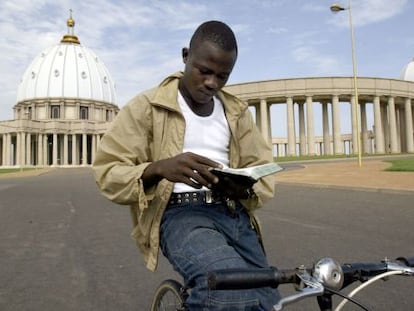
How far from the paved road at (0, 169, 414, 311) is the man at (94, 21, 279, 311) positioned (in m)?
1.92

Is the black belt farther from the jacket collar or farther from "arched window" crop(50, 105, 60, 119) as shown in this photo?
"arched window" crop(50, 105, 60, 119)

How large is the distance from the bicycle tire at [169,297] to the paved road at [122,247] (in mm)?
1178

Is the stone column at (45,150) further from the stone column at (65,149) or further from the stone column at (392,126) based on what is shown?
the stone column at (392,126)

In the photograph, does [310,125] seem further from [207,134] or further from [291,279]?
[291,279]

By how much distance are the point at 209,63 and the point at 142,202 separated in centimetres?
77

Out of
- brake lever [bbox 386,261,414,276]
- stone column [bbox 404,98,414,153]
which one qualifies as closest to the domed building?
stone column [bbox 404,98,414,153]

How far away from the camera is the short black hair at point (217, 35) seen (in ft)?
6.77

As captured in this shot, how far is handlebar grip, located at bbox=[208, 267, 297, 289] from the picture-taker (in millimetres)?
1137

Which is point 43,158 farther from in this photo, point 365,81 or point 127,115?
point 127,115

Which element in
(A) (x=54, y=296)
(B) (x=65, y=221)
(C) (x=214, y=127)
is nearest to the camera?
(C) (x=214, y=127)

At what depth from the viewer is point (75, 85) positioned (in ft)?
298

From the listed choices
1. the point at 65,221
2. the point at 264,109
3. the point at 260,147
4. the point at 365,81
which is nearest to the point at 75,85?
the point at 264,109

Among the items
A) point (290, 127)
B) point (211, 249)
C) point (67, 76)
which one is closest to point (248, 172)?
point (211, 249)

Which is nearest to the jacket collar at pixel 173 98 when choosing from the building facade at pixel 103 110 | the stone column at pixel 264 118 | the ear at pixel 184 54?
the ear at pixel 184 54
